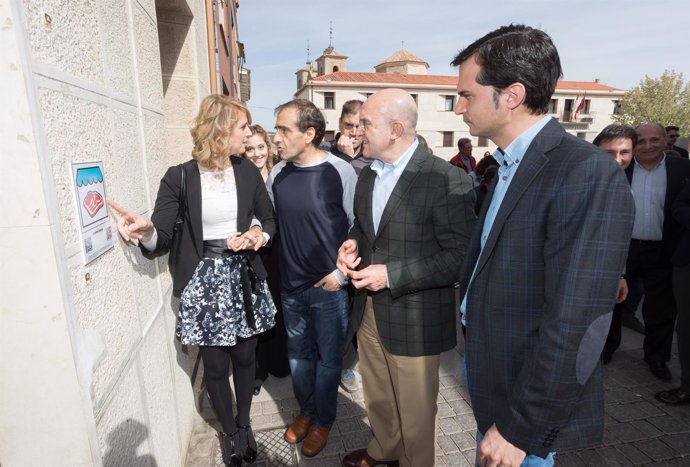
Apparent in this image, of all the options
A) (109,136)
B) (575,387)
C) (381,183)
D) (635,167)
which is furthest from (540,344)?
(635,167)

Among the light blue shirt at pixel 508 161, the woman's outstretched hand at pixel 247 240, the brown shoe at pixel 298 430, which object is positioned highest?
the light blue shirt at pixel 508 161

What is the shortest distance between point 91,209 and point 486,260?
54.3 inches

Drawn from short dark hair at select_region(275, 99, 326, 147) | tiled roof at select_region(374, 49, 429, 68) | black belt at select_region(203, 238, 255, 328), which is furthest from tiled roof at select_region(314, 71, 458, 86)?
black belt at select_region(203, 238, 255, 328)

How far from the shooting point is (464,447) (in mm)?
2693

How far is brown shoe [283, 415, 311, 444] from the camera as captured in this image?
2777mm

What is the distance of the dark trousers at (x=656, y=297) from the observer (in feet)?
11.7

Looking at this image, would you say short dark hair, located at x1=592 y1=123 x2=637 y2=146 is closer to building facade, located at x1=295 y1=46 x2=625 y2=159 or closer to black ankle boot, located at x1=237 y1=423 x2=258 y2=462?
black ankle boot, located at x1=237 y1=423 x2=258 y2=462

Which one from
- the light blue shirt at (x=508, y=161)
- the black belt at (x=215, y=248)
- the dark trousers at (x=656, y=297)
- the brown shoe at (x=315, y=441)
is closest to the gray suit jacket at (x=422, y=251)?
the light blue shirt at (x=508, y=161)

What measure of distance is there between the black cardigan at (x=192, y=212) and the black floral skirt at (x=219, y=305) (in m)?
0.07

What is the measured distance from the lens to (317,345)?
272 centimetres

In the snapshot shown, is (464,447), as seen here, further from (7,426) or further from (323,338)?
(7,426)

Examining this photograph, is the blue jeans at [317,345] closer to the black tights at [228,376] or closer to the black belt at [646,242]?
the black tights at [228,376]

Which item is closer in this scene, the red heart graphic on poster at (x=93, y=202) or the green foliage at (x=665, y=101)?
the red heart graphic on poster at (x=93, y=202)

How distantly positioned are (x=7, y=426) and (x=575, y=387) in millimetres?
1655
